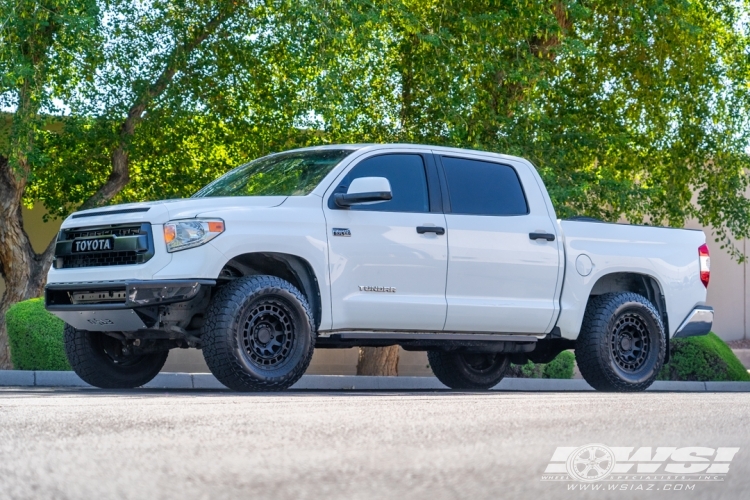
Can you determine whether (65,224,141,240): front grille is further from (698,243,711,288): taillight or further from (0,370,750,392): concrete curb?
(698,243,711,288): taillight

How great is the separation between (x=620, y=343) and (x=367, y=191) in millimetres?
3122

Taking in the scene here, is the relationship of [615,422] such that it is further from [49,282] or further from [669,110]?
[669,110]

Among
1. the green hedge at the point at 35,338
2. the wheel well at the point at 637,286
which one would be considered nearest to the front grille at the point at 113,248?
the green hedge at the point at 35,338

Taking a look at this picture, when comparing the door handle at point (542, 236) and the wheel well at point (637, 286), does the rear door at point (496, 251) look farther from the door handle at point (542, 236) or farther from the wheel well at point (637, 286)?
the wheel well at point (637, 286)

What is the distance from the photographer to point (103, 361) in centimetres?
984

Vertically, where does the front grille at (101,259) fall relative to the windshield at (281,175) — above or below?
below

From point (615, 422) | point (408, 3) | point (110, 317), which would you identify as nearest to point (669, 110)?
point (408, 3)

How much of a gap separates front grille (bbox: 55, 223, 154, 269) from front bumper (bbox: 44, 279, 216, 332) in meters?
0.20

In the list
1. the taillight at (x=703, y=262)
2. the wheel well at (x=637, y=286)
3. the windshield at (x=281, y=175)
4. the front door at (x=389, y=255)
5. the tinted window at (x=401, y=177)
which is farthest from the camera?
the taillight at (x=703, y=262)

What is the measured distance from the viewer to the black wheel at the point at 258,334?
8.59 metres

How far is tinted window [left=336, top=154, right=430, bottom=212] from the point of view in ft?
31.9

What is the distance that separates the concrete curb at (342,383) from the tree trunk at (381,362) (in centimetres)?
356

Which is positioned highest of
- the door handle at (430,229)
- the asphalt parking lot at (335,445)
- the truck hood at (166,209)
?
the truck hood at (166,209)

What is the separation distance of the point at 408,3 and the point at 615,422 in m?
12.4
